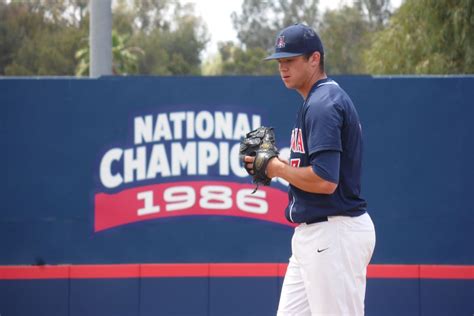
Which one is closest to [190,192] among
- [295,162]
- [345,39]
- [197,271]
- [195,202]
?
[195,202]

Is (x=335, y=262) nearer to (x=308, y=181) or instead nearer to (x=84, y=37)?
(x=308, y=181)

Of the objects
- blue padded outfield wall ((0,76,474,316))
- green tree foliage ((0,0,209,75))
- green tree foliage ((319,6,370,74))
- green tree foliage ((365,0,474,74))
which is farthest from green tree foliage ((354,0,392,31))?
blue padded outfield wall ((0,76,474,316))

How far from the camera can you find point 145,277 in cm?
607

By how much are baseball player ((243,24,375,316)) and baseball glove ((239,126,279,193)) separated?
0.03 meters

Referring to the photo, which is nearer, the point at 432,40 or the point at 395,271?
the point at 395,271

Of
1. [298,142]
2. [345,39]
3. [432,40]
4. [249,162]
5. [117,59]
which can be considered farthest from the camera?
[345,39]

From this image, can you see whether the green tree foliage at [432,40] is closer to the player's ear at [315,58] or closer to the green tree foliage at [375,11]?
the player's ear at [315,58]

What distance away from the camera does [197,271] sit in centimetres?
607

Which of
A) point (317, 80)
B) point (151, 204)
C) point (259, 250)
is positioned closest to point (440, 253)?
point (259, 250)

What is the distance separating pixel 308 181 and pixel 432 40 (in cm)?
893

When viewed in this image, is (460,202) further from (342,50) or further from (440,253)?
(342,50)

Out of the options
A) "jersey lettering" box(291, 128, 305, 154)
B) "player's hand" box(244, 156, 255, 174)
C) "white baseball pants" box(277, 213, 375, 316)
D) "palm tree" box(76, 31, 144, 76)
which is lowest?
"white baseball pants" box(277, 213, 375, 316)

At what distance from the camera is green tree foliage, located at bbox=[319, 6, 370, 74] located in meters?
48.3

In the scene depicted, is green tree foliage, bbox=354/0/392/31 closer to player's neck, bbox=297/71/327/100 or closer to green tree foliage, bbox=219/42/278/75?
green tree foliage, bbox=219/42/278/75
